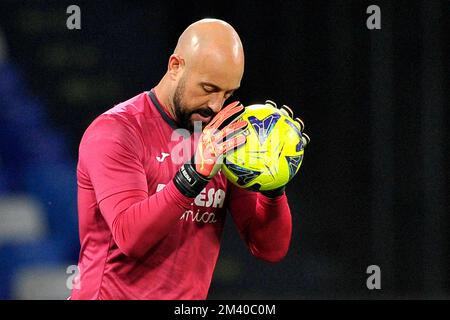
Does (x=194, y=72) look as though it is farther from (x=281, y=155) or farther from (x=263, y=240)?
(x=263, y=240)

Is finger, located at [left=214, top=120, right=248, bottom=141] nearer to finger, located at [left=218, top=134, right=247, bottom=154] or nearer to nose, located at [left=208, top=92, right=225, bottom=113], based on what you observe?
finger, located at [left=218, top=134, right=247, bottom=154]

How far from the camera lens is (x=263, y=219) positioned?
2.05 meters

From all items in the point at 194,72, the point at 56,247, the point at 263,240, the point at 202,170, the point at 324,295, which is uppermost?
the point at 194,72

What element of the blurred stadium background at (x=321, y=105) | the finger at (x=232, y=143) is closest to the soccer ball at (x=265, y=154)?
the finger at (x=232, y=143)

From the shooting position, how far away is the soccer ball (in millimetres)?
1807

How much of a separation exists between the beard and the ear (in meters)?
0.03

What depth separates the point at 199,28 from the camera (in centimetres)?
194

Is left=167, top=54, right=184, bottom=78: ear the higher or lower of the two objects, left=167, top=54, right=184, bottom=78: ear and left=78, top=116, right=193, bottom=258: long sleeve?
the higher

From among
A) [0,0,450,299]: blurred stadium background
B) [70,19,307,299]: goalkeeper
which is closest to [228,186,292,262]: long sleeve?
[70,19,307,299]: goalkeeper

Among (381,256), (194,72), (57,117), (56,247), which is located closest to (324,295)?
(381,256)

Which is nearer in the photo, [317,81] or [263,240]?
[263,240]

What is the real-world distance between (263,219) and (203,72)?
43cm

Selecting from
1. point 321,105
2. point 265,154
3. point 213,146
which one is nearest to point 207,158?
point 213,146
